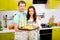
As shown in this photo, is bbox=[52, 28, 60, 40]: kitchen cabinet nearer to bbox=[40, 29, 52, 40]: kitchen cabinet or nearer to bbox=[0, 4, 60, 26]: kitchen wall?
bbox=[40, 29, 52, 40]: kitchen cabinet

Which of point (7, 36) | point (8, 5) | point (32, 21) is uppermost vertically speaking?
point (8, 5)

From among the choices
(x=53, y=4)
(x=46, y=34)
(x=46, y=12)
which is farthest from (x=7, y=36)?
(x=53, y=4)

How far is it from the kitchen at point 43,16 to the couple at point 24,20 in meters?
0.09

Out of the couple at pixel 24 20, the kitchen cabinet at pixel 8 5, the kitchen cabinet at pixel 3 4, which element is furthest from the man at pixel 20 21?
the kitchen cabinet at pixel 3 4

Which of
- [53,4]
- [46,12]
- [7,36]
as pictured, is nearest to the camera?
[7,36]

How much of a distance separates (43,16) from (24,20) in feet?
1.48

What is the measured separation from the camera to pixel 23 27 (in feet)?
11.7

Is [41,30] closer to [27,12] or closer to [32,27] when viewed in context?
[32,27]

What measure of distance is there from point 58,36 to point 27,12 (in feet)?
3.04

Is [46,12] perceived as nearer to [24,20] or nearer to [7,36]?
[24,20]

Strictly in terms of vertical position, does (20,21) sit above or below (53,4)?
below

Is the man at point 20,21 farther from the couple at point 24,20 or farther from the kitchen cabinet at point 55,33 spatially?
the kitchen cabinet at point 55,33

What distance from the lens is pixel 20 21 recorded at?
3543mm

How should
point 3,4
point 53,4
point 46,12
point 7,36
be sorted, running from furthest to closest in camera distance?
point 46,12
point 53,4
point 7,36
point 3,4
